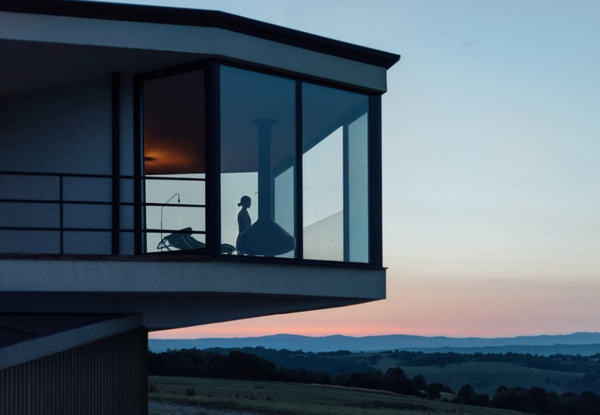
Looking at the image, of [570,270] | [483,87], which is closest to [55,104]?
[483,87]

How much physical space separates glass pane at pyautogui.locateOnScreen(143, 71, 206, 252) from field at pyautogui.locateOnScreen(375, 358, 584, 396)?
4949cm

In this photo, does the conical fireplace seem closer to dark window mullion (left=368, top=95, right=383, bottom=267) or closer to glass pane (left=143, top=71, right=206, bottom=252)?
glass pane (left=143, top=71, right=206, bottom=252)

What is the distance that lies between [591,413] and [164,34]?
153 feet

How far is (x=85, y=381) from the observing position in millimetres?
9828

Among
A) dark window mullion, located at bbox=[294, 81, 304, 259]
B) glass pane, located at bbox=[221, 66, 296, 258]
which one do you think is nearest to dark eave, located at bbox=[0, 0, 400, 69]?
glass pane, located at bbox=[221, 66, 296, 258]

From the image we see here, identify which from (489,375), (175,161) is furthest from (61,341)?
(489,375)

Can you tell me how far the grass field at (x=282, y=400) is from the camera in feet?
117

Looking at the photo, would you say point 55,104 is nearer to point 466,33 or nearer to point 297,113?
point 297,113

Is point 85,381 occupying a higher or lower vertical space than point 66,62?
lower

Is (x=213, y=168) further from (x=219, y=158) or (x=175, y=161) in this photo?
(x=175, y=161)

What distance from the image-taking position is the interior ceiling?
33.3ft

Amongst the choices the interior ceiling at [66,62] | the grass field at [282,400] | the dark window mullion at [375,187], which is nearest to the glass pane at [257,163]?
the interior ceiling at [66,62]

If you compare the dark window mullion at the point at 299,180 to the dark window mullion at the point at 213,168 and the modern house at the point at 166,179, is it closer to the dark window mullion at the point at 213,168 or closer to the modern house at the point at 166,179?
the modern house at the point at 166,179

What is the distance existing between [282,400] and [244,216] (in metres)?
31.4
